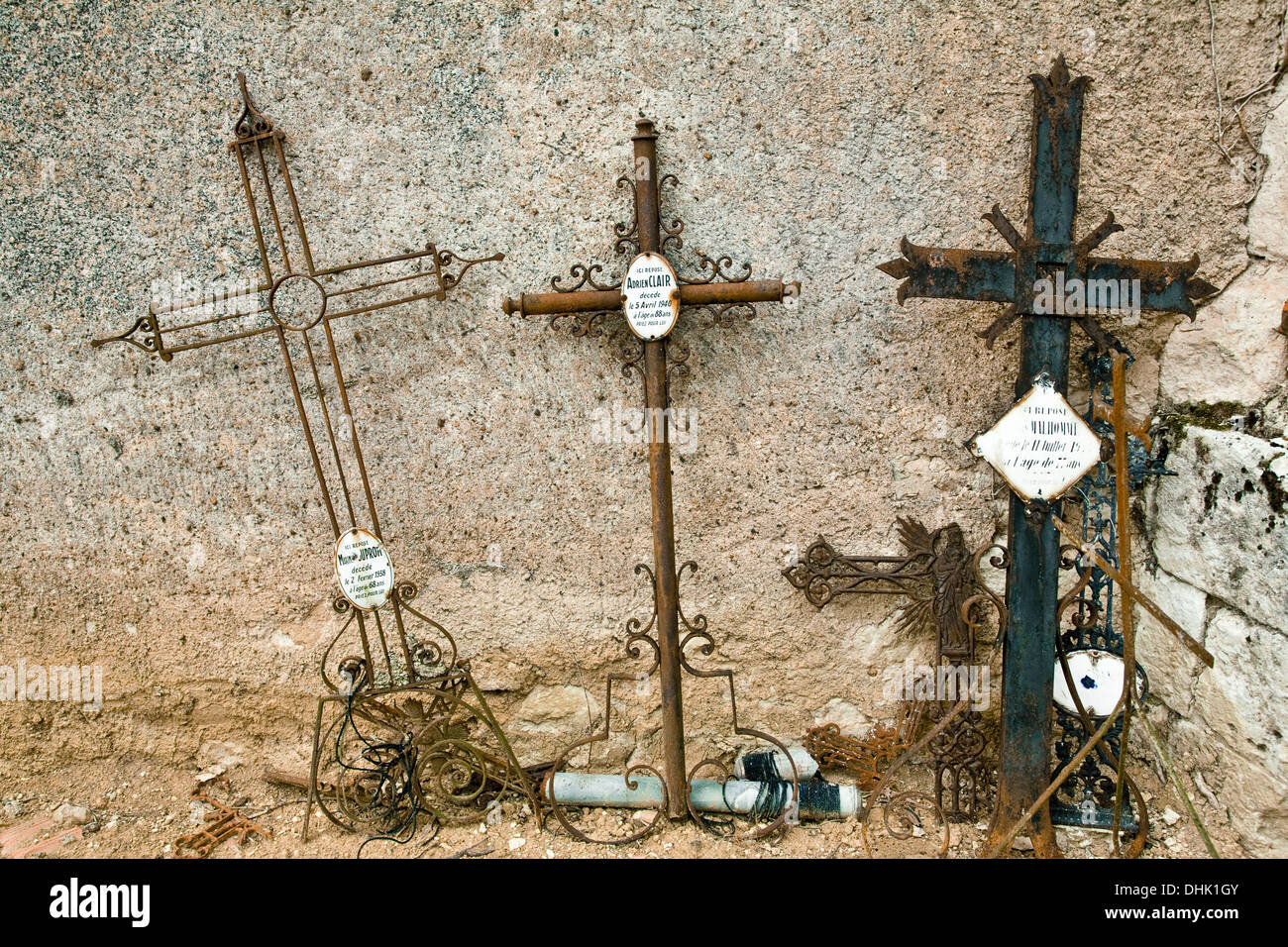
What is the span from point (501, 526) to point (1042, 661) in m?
1.61

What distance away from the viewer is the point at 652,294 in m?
2.42

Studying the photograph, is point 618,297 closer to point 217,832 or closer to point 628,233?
point 628,233

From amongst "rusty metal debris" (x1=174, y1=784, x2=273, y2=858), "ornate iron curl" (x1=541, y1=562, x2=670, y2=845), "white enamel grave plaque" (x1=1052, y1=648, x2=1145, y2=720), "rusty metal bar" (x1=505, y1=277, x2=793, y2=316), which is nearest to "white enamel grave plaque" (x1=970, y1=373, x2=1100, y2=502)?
"white enamel grave plaque" (x1=1052, y1=648, x2=1145, y2=720)

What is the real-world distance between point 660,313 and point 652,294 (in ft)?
0.18

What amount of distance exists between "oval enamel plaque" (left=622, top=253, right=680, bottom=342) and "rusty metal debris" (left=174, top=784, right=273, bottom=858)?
77.9 inches

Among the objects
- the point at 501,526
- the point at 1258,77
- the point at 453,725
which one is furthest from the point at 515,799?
the point at 1258,77

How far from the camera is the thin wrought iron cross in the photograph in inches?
99.3

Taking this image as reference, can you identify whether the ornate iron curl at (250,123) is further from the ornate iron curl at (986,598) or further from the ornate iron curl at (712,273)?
the ornate iron curl at (986,598)

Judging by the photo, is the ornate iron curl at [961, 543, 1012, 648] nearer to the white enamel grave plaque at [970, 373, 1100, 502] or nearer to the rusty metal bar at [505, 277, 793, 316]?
the white enamel grave plaque at [970, 373, 1100, 502]

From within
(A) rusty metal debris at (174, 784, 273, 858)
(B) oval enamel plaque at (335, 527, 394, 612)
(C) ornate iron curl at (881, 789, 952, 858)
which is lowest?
(C) ornate iron curl at (881, 789, 952, 858)

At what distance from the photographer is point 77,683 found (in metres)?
2.97

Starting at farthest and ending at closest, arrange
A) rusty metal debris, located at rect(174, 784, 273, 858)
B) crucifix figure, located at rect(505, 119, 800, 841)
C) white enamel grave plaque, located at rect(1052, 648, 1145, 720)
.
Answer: rusty metal debris, located at rect(174, 784, 273, 858)
white enamel grave plaque, located at rect(1052, 648, 1145, 720)
crucifix figure, located at rect(505, 119, 800, 841)

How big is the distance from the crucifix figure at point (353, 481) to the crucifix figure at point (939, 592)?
3.59 feet

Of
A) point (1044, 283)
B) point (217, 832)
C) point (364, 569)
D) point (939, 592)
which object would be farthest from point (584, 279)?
point (217, 832)
